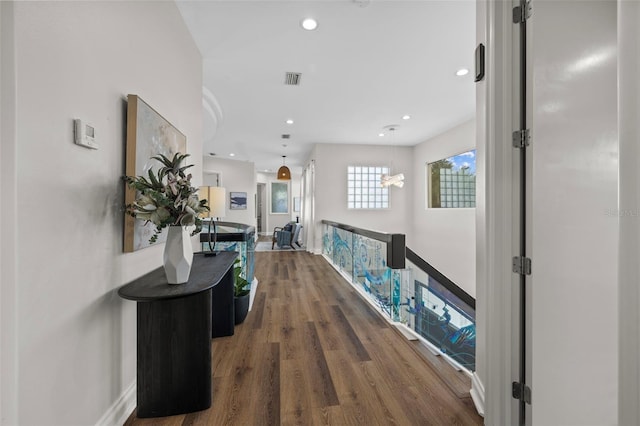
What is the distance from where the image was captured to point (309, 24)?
8.52 ft

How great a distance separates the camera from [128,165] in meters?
1.57

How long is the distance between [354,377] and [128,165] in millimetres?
1966

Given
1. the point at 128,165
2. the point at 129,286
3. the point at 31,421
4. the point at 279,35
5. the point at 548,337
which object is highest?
the point at 279,35

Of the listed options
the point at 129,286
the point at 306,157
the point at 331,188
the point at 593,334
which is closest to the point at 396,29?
the point at 593,334

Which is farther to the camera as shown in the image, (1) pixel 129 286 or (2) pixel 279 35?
(2) pixel 279 35

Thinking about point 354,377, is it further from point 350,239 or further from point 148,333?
point 350,239

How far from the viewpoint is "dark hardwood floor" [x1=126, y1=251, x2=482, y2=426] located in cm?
158

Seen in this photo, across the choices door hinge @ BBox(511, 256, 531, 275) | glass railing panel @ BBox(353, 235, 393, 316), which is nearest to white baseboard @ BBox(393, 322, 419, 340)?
glass railing panel @ BBox(353, 235, 393, 316)

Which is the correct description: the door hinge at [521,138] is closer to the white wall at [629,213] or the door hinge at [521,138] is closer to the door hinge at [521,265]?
the door hinge at [521,265]

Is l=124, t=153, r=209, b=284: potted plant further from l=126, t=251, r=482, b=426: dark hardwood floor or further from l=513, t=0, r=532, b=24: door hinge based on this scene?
l=513, t=0, r=532, b=24: door hinge

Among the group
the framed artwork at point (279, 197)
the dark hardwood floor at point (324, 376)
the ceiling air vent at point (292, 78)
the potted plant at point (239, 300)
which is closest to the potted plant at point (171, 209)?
the dark hardwood floor at point (324, 376)

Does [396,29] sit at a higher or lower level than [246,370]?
higher

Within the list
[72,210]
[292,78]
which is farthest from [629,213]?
[292,78]

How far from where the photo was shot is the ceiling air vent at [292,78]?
11.7ft
